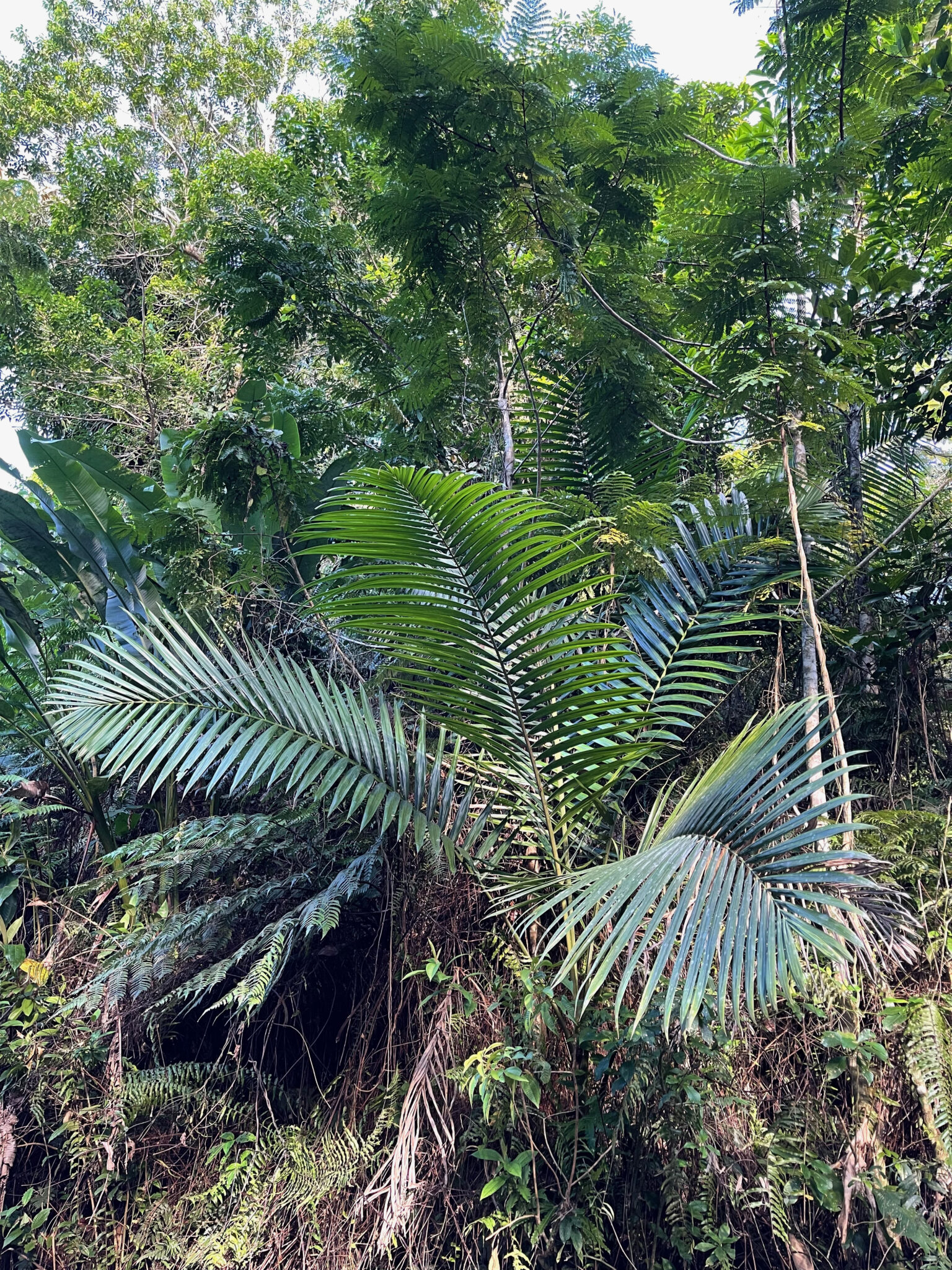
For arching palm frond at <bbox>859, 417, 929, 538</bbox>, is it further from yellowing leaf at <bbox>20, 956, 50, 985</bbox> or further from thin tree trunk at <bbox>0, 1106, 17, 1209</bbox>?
thin tree trunk at <bbox>0, 1106, 17, 1209</bbox>

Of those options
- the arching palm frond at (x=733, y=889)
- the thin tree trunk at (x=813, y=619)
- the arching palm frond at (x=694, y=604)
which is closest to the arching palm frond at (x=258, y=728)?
the arching palm frond at (x=733, y=889)

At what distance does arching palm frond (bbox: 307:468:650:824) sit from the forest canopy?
16 mm

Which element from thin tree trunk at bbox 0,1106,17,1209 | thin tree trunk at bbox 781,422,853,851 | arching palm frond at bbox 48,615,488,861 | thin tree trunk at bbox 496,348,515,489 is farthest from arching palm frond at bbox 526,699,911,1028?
thin tree trunk at bbox 0,1106,17,1209

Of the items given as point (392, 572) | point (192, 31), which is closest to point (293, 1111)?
point (392, 572)

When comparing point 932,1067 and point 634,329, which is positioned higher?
point 634,329

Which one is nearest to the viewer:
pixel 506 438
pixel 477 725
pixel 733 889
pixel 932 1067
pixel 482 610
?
pixel 733 889

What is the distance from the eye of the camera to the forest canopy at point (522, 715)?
5.72ft

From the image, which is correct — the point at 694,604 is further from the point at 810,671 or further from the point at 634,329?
the point at 634,329

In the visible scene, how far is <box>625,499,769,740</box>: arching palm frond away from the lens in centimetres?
222

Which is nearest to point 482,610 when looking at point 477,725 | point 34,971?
point 477,725

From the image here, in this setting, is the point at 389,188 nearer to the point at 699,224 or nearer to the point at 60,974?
the point at 699,224

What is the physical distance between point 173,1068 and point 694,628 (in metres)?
2.04

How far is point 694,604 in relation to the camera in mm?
2418

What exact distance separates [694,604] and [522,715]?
0.85m
